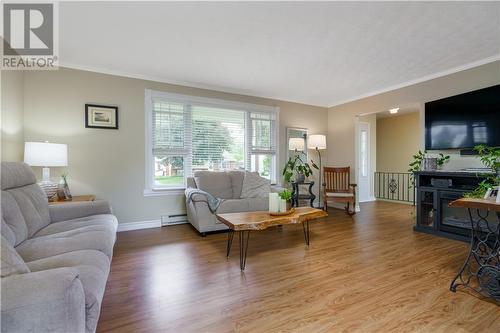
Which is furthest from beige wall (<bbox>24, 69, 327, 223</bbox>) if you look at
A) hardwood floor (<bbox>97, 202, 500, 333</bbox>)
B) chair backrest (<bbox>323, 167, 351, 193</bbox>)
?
chair backrest (<bbox>323, 167, 351, 193</bbox>)

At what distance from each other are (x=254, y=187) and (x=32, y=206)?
2.80m

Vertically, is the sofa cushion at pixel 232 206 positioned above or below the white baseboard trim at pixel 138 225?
above

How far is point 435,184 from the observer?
3430 mm

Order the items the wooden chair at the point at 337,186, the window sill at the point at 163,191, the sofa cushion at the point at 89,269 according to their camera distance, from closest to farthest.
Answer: the sofa cushion at the point at 89,269
the window sill at the point at 163,191
the wooden chair at the point at 337,186

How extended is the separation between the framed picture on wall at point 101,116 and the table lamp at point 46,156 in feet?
2.39

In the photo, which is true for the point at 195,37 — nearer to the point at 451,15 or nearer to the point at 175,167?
the point at 175,167

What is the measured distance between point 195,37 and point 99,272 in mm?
2391

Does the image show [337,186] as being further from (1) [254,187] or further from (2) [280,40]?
(2) [280,40]

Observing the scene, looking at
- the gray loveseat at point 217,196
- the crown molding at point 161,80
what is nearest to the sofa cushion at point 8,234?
the gray loveseat at point 217,196

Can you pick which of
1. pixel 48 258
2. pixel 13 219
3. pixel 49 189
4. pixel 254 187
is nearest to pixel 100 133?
pixel 49 189

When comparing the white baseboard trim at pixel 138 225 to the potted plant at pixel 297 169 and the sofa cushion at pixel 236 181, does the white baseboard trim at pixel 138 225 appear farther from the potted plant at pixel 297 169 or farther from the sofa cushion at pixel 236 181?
the potted plant at pixel 297 169

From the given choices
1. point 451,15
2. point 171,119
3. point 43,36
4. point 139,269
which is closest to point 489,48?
point 451,15

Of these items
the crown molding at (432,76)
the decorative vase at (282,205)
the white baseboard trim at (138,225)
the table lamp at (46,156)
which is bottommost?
the white baseboard trim at (138,225)

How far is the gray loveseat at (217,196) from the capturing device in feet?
11.1
